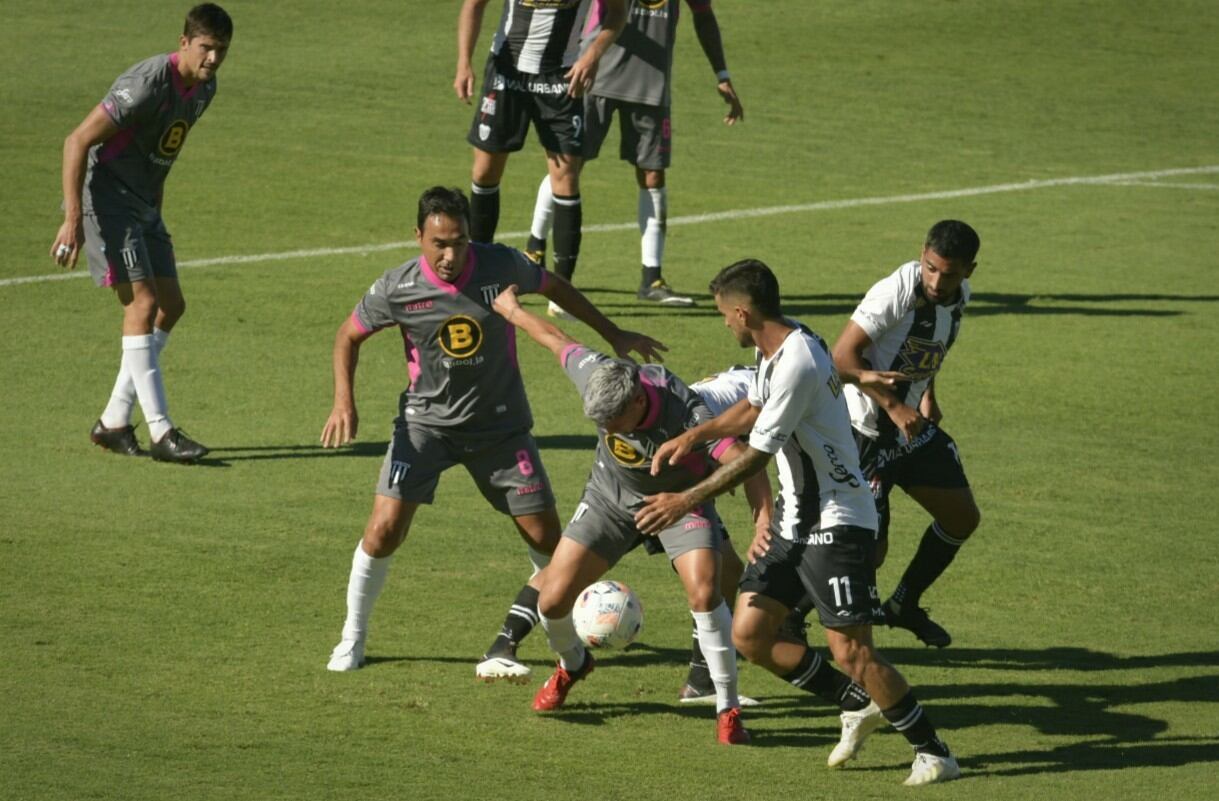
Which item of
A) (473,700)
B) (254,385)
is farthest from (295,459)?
(473,700)

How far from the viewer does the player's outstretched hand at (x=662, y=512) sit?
765cm

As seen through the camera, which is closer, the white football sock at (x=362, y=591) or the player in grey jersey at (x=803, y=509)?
the player in grey jersey at (x=803, y=509)

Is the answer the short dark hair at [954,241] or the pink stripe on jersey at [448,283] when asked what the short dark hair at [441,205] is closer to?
the pink stripe on jersey at [448,283]

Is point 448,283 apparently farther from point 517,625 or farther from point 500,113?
point 500,113

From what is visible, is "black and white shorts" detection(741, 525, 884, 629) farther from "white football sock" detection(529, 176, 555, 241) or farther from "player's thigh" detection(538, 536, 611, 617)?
"white football sock" detection(529, 176, 555, 241)

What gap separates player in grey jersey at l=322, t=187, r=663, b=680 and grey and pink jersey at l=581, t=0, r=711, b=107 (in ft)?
23.4

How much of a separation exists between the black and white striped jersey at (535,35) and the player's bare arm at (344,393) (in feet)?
21.3

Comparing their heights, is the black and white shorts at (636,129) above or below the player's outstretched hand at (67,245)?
above

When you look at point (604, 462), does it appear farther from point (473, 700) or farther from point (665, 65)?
point (665, 65)

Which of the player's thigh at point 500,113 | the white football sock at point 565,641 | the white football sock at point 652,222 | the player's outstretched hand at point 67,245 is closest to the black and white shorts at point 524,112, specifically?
the player's thigh at point 500,113

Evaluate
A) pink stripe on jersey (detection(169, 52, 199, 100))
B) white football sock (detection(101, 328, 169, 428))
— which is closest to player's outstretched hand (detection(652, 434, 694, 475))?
white football sock (detection(101, 328, 169, 428))

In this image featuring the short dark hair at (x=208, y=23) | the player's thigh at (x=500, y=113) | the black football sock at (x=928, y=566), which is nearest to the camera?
the black football sock at (x=928, y=566)

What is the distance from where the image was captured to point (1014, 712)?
8.75 metres

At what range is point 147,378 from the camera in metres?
12.0
